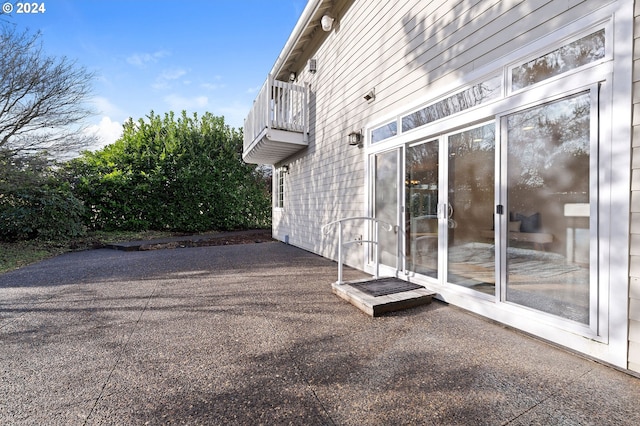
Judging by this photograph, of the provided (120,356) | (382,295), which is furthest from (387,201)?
(120,356)

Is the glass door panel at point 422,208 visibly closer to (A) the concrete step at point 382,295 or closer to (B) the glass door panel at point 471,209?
(B) the glass door panel at point 471,209

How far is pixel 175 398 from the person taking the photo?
1659 millimetres

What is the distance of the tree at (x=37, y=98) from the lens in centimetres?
744

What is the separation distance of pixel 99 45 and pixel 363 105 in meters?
8.34

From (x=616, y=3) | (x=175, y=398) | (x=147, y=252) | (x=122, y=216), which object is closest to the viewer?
(x=175, y=398)

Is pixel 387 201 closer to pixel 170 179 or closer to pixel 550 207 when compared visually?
pixel 550 207

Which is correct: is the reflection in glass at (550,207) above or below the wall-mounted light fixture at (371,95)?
below

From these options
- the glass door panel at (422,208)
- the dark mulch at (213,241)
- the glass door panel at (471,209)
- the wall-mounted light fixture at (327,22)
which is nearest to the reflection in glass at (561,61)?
the glass door panel at (471,209)

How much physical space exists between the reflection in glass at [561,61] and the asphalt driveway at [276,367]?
222 cm

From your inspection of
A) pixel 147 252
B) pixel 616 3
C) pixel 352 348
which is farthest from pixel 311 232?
pixel 616 3

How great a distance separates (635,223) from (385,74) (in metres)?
3.42

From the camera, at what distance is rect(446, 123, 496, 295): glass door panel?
2.87m

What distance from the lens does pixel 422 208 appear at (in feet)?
12.2

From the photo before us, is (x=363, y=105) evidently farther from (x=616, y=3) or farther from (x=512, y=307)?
(x=512, y=307)
